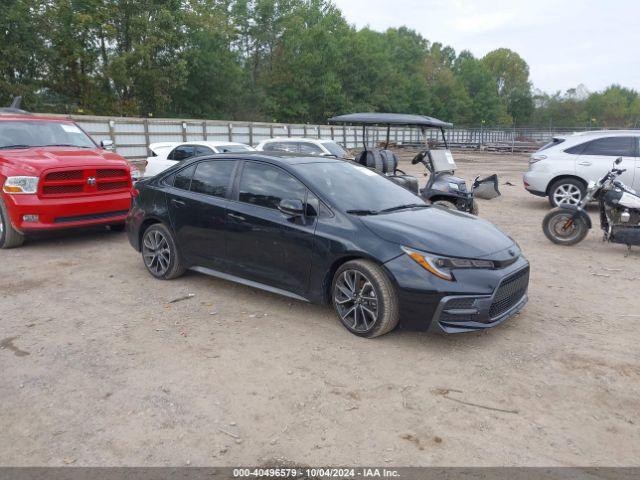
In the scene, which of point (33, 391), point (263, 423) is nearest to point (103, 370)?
point (33, 391)

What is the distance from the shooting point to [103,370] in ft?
13.1

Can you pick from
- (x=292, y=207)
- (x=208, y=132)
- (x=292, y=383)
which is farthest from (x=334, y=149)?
(x=208, y=132)

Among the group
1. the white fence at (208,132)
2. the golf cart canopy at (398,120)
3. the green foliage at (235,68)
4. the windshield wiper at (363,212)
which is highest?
the green foliage at (235,68)

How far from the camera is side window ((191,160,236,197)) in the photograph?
5.59 metres

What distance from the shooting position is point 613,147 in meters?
10.8

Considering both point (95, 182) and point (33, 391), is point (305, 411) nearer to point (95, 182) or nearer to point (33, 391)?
point (33, 391)

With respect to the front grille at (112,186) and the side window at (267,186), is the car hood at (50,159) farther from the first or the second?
the side window at (267,186)

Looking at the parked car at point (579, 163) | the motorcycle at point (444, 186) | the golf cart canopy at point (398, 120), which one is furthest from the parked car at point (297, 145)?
the parked car at point (579, 163)

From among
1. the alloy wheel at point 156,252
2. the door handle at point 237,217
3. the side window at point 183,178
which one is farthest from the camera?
the alloy wheel at point 156,252

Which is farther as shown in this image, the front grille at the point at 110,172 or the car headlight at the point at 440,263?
the front grille at the point at 110,172

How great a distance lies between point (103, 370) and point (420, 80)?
260 ft

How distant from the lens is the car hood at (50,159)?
731cm

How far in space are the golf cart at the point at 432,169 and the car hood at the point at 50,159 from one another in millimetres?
4572

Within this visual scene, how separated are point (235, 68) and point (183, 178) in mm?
44674
